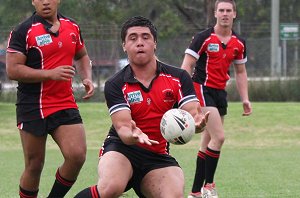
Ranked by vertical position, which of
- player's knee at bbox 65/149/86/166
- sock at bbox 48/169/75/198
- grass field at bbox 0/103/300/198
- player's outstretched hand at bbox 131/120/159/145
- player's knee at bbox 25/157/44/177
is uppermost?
player's outstretched hand at bbox 131/120/159/145

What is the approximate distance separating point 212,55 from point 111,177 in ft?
11.7

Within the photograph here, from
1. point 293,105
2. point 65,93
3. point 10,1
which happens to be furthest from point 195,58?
point 10,1

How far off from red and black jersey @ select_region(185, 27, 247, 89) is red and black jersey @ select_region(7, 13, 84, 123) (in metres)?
2.07

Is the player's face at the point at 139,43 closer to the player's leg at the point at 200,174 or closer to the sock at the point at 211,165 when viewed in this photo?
the sock at the point at 211,165

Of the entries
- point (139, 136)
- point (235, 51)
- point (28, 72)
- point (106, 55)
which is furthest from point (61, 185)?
point (106, 55)

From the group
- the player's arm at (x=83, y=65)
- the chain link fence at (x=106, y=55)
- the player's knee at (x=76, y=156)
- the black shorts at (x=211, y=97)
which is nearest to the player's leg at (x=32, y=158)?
the player's knee at (x=76, y=156)

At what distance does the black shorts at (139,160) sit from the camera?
21.4ft

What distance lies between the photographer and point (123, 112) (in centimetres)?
648

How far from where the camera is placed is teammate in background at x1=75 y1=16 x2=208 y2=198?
6430 millimetres

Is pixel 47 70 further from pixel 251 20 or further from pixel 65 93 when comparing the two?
pixel 251 20

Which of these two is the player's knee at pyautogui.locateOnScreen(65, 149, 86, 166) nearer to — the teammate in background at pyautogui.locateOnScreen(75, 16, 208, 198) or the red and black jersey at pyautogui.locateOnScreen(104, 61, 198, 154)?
the teammate in background at pyautogui.locateOnScreen(75, 16, 208, 198)

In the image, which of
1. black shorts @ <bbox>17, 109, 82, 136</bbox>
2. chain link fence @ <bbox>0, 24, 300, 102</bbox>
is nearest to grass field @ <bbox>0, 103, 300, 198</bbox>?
chain link fence @ <bbox>0, 24, 300, 102</bbox>

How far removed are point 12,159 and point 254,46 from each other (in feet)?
50.7

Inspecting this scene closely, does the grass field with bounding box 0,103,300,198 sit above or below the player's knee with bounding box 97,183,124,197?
below
